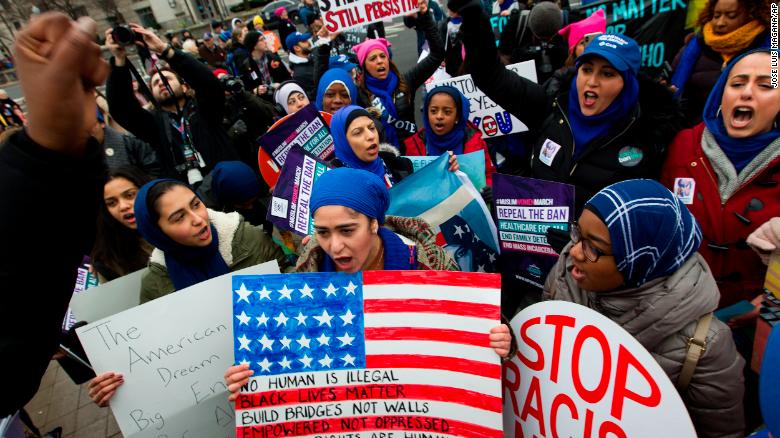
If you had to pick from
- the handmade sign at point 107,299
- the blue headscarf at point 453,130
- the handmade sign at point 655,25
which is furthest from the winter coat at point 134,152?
the handmade sign at point 655,25

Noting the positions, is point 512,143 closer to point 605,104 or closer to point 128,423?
point 605,104

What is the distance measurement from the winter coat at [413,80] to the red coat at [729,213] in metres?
2.73

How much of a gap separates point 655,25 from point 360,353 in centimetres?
480

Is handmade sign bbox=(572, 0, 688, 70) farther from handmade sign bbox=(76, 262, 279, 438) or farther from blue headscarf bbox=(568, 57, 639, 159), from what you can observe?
handmade sign bbox=(76, 262, 279, 438)

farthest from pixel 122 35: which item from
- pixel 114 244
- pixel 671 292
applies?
pixel 671 292

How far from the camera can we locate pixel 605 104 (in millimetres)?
2281

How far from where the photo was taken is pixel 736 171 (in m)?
1.91

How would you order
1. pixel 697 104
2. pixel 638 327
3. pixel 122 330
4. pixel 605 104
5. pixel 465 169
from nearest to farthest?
pixel 638 327, pixel 122 330, pixel 605 104, pixel 465 169, pixel 697 104

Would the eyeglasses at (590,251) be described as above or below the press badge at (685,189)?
above

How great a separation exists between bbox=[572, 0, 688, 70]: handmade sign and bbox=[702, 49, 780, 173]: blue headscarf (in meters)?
2.72

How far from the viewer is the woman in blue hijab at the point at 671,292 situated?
1.33m

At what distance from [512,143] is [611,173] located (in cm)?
182

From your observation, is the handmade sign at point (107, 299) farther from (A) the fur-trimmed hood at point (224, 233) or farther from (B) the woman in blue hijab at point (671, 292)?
(B) the woman in blue hijab at point (671, 292)

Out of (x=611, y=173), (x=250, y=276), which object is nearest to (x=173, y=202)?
(x=250, y=276)
